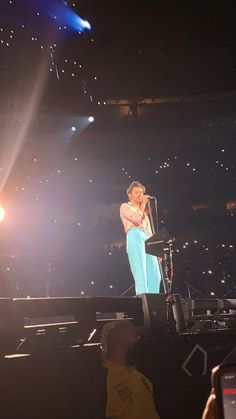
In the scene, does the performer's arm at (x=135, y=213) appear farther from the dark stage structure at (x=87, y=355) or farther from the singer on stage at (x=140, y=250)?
the dark stage structure at (x=87, y=355)

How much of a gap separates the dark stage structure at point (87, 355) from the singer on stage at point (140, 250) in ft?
4.48

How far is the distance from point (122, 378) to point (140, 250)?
4.00 meters

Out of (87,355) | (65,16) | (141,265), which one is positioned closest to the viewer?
(87,355)

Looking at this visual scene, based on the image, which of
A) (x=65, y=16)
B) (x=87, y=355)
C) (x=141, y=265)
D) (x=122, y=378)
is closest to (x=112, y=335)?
(x=122, y=378)

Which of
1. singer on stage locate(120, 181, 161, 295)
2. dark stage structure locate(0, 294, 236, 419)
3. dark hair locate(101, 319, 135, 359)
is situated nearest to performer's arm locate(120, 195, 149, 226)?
singer on stage locate(120, 181, 161, 295)

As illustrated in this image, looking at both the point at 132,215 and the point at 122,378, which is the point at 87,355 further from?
the point at 132,215

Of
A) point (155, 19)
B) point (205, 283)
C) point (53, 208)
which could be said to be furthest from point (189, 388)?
point (53, 208)

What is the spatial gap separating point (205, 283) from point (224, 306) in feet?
16.3

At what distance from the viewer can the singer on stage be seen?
699 centimetres

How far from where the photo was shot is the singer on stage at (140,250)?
275 inches

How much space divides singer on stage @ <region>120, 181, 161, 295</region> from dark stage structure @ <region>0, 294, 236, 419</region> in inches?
53.8

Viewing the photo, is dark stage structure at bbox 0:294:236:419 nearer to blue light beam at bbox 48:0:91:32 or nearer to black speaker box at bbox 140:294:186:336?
black speaker box at bbox 140:294:186:336

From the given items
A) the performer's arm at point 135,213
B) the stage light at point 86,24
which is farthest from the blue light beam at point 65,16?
the performer's arm at point 135,213

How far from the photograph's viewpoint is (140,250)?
7027 mm
